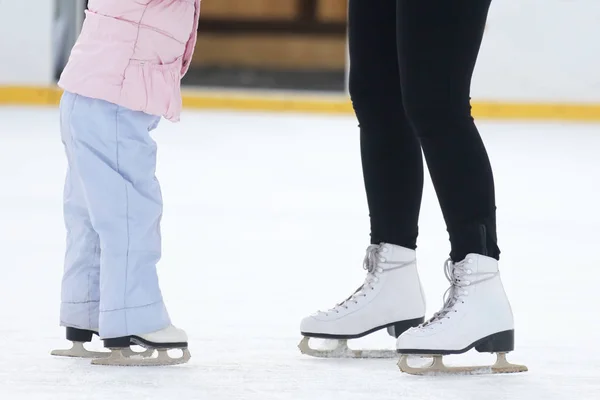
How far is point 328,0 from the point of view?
35.6 ft

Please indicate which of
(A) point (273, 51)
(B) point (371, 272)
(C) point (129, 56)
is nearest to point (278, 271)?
(B) point (371, 272)

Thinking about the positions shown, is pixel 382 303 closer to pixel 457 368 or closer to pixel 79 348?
pixel 457 368

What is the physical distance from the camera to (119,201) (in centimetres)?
144

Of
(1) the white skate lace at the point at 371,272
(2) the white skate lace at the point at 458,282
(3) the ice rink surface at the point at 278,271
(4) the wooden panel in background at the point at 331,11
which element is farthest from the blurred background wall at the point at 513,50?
(2) the white skate lace at the point at 458,282

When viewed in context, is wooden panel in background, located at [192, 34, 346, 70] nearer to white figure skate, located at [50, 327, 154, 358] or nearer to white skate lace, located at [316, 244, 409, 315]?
white skate lace, located at [316, 244, 409, 315]

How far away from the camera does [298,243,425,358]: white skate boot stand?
160 centimetres

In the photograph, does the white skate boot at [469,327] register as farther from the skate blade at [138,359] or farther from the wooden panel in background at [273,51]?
the wooden panel in background at [273,51]

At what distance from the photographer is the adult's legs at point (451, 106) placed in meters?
1.41

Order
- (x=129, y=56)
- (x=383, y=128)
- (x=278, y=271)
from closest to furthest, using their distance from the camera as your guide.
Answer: (x=129, y=56) → (x=383, y=128) → (x=278, y=271)

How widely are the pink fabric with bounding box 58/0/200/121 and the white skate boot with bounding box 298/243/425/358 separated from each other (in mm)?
356

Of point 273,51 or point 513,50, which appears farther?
point 273,51

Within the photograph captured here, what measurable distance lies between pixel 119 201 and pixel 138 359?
20 cm

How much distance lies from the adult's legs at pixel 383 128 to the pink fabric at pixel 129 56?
0.82 feet

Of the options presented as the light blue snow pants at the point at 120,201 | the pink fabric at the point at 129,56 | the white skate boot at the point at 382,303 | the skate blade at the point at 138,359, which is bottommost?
the skate blade at the point at 138,359
